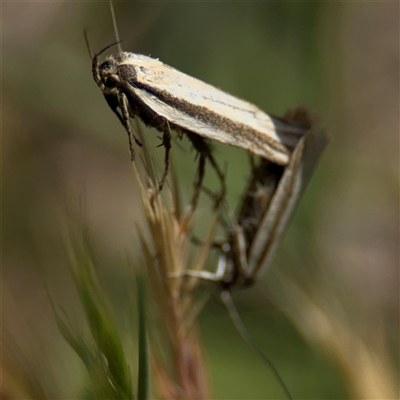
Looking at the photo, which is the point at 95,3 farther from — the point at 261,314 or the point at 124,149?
the point at 261,314

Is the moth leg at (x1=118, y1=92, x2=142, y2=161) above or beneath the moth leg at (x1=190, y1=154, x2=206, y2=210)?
above

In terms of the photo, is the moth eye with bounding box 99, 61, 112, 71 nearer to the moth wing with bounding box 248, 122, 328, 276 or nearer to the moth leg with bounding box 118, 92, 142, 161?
the moth leg with bounding box 118, 92, 142, 161

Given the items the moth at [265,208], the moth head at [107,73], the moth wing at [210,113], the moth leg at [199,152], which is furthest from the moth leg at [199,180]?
the moth head at [107,73]

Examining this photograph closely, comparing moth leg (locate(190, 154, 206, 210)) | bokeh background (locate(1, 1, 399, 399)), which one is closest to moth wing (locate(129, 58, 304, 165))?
moth leg (locate(190, 154, 206, 210))

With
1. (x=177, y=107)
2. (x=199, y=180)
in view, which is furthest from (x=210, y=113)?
(x=199, y=180)

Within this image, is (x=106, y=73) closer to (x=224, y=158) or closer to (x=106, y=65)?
(x=106, y=65)

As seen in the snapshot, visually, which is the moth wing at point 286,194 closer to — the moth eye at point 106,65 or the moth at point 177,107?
the moth at point 177,107
